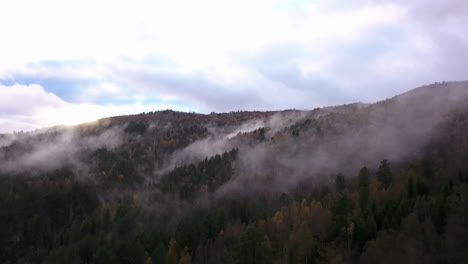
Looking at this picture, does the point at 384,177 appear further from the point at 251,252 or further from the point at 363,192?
the point at 251,252

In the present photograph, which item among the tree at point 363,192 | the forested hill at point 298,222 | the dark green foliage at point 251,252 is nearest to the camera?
the dark green foliage at point 251,252

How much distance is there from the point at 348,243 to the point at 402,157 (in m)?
126

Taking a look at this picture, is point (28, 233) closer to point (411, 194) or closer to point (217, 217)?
point (217, 217)

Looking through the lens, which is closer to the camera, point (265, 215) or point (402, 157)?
point (265, 215)

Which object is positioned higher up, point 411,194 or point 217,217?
point 411,194

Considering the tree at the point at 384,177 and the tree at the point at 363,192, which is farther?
the tree at the point at 384,177

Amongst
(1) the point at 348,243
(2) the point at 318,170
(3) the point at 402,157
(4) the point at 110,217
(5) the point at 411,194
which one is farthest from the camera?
(2) the point at 318,170

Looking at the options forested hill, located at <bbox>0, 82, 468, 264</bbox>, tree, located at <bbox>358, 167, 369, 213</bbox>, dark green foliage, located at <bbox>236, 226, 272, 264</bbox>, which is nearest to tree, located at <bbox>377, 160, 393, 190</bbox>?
forested hill, located at <bbox>0, 82, 468, 264</bbox>

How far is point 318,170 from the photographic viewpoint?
199m

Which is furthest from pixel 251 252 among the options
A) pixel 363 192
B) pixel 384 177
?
Result: pixel 384 177

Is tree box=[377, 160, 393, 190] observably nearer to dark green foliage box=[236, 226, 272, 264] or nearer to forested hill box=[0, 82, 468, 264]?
forested hill box=[0, 82, 468, 264]

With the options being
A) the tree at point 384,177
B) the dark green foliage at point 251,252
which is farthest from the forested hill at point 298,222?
the tree at point 384,177

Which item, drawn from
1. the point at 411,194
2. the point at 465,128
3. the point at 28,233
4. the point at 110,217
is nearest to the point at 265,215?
the point at 411,194

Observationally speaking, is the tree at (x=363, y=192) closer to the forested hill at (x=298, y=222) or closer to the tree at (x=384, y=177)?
the forested hill at (x=298, y=222)
